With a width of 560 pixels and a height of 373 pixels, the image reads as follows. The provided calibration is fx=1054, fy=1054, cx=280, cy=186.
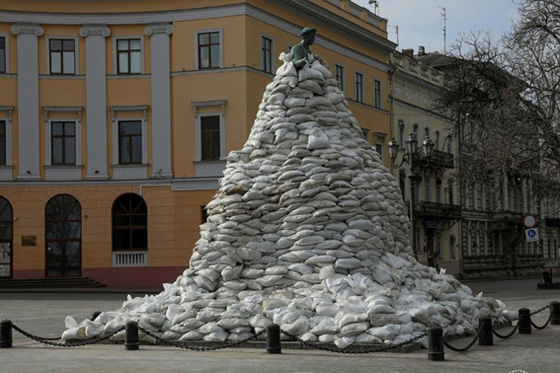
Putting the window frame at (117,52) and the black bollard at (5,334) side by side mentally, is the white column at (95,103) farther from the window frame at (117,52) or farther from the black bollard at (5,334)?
the black bollard at (5,334)

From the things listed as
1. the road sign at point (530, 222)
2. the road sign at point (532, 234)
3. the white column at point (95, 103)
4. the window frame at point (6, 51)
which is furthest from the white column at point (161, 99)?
the road sign at point (532, 234)

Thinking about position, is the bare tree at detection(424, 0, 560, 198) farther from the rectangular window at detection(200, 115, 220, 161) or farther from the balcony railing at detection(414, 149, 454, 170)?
the balcony railing at detection(414, 149, 454, 170)

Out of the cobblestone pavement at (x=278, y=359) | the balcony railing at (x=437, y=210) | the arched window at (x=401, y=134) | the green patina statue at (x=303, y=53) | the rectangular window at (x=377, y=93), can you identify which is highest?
the rectangular window at (x=377, y=93)

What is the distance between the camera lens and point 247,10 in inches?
1587

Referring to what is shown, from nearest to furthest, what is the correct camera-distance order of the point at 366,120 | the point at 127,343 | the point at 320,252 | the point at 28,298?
the point at 127,343 → the point at 320,252 → the point at 28,298 → the point at 366,120

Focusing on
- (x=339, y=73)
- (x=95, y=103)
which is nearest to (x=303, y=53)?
(x=95, y=103)

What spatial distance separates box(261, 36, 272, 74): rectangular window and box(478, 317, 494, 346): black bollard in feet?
86.1

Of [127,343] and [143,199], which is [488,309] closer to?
[127,343]

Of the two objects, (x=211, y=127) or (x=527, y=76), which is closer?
(x=527, y=76)

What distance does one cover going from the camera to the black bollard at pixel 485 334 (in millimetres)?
16609

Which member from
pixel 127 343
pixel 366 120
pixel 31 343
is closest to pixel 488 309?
pixel 127 343

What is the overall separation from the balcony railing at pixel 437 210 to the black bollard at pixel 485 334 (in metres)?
38.3

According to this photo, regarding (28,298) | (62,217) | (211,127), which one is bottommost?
(28,298)

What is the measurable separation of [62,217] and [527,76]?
715 inches
